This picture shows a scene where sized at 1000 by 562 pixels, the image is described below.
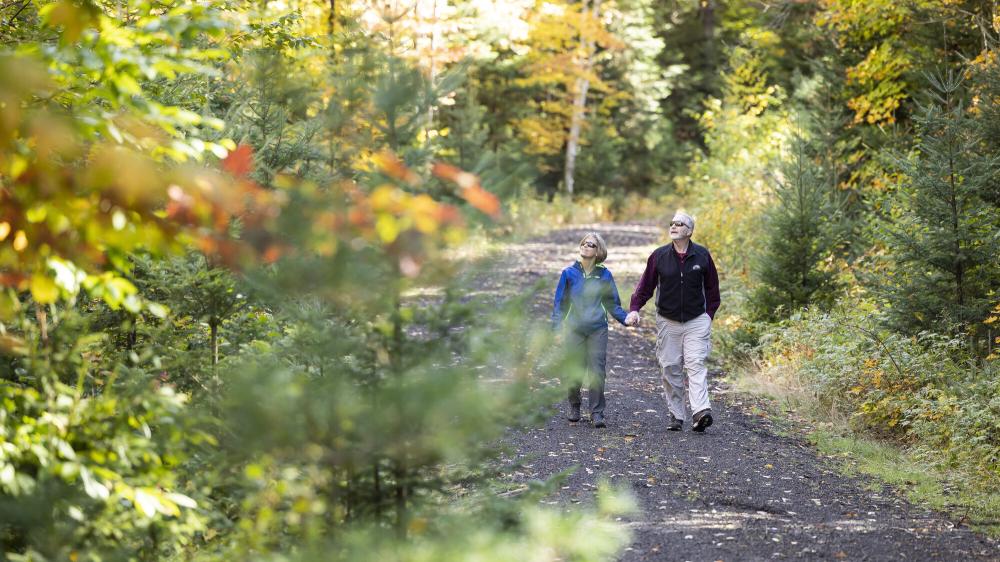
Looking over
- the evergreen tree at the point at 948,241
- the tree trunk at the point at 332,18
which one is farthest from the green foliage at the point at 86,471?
the tree trunk at the point at 332,18

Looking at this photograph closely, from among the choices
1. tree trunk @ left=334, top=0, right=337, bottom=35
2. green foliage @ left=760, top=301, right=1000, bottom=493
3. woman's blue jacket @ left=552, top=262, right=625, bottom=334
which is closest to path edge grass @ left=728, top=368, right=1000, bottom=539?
green foliage @ left=760, top=301, right=1000, bottom=493

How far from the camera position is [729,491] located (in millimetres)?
7477

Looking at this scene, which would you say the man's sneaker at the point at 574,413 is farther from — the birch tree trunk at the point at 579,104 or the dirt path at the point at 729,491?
the birch tree trunk at the point at 579,104

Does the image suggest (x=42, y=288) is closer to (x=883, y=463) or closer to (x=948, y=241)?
(x=883, y=463)

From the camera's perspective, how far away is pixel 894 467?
8172 mm

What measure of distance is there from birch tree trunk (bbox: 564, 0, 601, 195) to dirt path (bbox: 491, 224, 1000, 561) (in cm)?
2730

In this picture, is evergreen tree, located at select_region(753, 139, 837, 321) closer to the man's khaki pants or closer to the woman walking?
the man's khaki pants

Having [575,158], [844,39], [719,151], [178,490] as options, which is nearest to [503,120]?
[575,158]

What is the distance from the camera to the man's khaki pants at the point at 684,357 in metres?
9.41

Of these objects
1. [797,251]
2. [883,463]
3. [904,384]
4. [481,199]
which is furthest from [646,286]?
[481,199]

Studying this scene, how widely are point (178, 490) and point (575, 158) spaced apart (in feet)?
120

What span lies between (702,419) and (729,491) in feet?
6.36

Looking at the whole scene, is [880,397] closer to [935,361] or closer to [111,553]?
[935,361]

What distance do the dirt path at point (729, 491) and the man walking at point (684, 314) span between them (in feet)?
1.19
